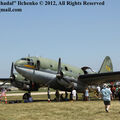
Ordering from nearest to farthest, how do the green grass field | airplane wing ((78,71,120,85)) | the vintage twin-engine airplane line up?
the green grass field → the vintage twin-engine airplane → airplane wing ((78,71,120,85))

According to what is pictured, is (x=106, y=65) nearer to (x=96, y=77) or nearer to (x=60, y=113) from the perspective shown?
(x=96, y=77)

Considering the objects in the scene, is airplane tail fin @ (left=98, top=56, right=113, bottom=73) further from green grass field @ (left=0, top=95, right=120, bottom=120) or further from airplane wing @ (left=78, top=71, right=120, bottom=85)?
green grass field @ (left=0, top=95, right=120, bottom=120)

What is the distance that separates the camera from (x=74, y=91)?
85.6 ft

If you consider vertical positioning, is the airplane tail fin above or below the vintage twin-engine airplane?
above

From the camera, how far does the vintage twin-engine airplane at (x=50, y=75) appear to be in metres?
24.5

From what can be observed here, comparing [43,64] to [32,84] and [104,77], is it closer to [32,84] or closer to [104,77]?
[32,84]

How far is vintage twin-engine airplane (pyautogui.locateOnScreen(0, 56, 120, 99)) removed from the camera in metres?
24.5

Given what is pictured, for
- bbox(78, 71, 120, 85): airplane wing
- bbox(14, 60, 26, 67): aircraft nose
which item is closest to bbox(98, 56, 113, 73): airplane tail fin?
bbox(78, 71, 120, 85): airplane wing

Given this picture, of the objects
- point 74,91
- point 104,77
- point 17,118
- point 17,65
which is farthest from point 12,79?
point 17,118

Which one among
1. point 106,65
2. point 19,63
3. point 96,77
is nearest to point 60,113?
point 19,63

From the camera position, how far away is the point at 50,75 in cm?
2567

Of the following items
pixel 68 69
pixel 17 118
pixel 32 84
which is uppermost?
pixel 68 69

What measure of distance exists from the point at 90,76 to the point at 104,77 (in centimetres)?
181

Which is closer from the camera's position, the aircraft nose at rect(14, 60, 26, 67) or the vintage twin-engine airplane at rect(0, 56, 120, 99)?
the aircraft nose at rect(14, 60, 26, 67)
